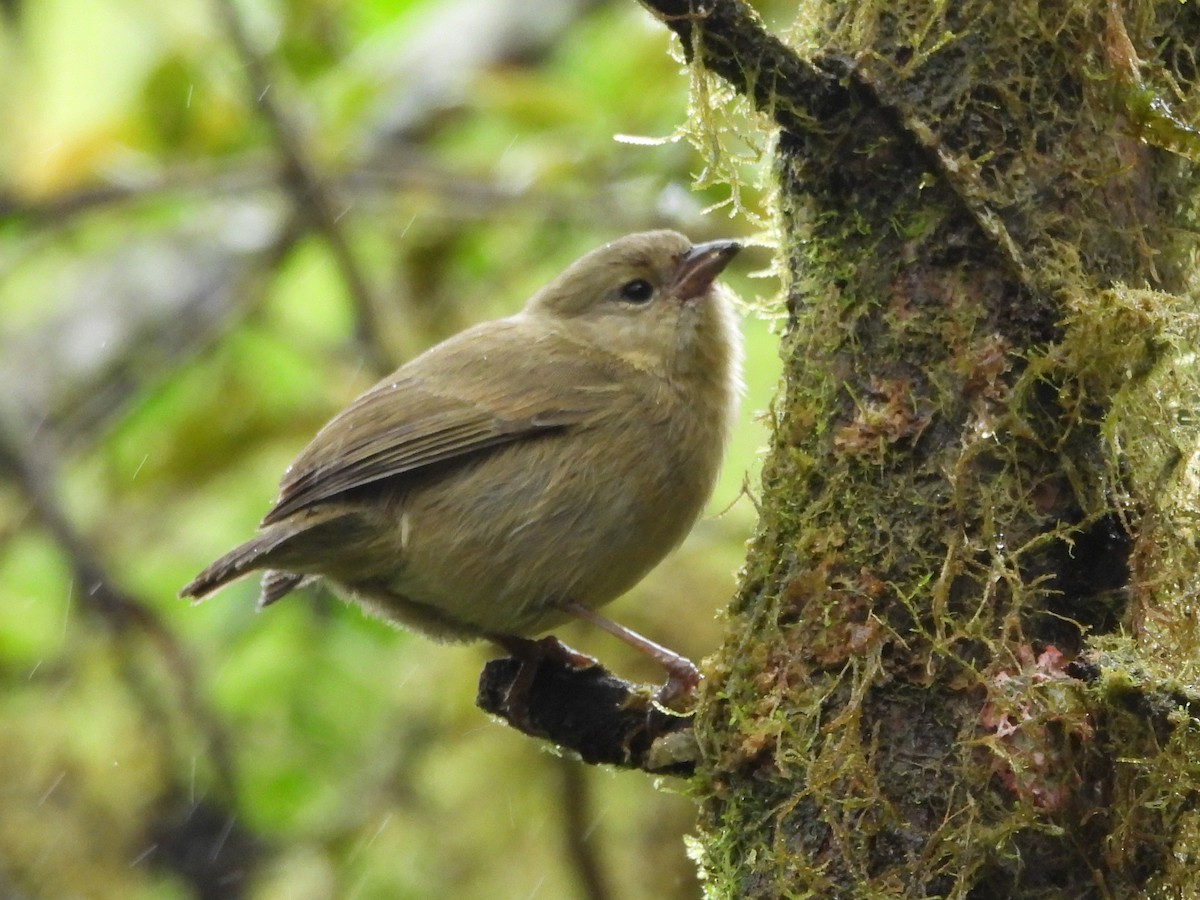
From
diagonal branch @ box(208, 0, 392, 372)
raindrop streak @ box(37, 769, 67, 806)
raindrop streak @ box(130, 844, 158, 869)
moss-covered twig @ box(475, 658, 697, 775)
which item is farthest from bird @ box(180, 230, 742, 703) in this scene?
raindrop streak @ box(130, 844, 158, 869)

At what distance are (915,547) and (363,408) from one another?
2.07m

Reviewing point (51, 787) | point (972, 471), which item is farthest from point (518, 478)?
point (51, 787)

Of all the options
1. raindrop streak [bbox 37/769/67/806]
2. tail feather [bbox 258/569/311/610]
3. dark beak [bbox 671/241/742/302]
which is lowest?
raindrop streak [bbox 37/769/67/806]

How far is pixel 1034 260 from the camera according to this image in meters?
2.83

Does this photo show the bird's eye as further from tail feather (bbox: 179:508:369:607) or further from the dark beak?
tail feather (bbox: 179:508:369:607)

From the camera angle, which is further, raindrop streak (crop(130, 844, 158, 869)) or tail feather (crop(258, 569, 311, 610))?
raindrop streak (crop(130, 844, 158, 869))

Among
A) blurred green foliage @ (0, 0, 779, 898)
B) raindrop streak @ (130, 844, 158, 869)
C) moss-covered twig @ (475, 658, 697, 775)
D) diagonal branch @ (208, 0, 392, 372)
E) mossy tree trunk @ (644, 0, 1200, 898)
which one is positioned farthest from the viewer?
raindrop streak @ (130, 844, 158, 869)

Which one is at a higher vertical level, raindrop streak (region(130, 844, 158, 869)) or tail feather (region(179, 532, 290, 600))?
tail feather (region(179, 532, 290, 600))

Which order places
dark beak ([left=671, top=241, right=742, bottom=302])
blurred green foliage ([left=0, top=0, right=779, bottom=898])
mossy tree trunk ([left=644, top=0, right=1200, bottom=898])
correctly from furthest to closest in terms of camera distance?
blurred green foliage ([left=0, top=0, right=779, bottom=898]) → dark beak ([left=671, top=241, right=742, bottom=302]) → mossy tree trunk ([left=644, top=0, right=1200, bottom=898])

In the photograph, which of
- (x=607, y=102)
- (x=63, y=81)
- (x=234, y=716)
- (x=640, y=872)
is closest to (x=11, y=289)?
(x=63, y=81)

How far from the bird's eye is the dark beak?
0.09m

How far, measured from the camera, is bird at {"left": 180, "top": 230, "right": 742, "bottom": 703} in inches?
155

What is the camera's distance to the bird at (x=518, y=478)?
394cm

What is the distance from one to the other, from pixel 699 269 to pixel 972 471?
1955 mm
